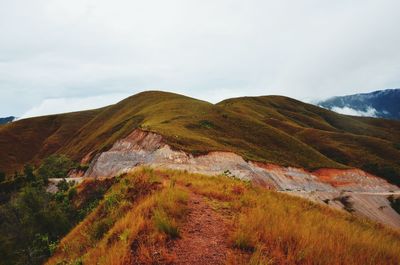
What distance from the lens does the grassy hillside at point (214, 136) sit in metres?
60.4

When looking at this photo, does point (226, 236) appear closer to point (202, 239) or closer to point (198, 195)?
point (202, 239)

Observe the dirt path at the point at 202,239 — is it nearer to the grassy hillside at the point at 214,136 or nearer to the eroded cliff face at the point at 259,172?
the eroded cliff face at the point at 259,172

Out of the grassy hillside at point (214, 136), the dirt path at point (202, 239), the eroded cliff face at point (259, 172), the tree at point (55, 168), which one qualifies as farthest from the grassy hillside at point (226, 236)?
the tree at point (55, 168)

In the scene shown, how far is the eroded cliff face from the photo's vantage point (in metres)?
45.6

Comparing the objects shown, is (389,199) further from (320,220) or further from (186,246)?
(186,246)

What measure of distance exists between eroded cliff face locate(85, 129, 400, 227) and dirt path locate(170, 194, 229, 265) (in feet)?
101

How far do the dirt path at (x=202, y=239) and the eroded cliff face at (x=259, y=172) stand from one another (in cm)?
3078

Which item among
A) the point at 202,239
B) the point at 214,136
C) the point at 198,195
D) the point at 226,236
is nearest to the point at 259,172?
the point at 214,136

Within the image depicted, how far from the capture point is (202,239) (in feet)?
23.2

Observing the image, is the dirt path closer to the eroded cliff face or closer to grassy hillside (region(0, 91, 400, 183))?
the eroded cliff face

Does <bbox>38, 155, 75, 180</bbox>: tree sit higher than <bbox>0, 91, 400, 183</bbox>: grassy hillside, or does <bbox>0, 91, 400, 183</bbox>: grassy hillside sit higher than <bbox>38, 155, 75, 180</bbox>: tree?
<bbox>0, 91, 400, 183</bbox>: grassy hillside

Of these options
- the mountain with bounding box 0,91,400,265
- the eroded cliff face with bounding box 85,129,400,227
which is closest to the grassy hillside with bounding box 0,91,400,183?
the mountain with bounding box 0,91,400,265

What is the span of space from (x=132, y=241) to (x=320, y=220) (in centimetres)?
534

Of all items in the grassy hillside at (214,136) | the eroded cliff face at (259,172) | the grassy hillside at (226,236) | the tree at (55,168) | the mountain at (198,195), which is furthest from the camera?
the tree at (55,168)
